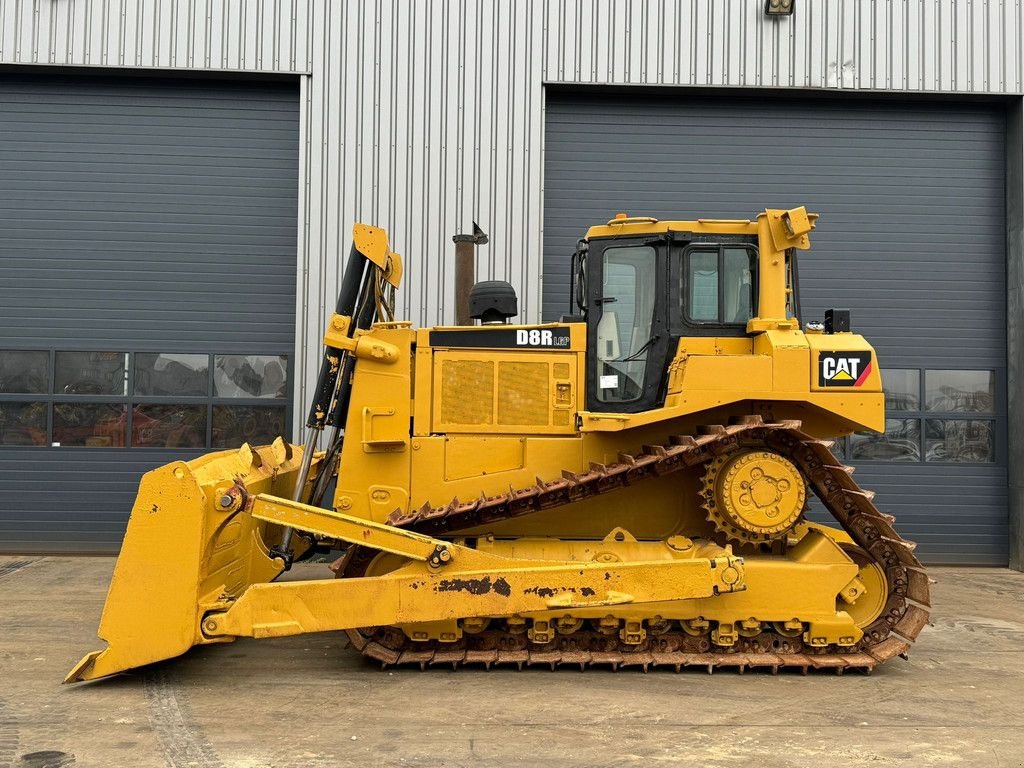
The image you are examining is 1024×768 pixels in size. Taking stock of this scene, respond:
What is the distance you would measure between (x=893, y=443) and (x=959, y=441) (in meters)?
0.94

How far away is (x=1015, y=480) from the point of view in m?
11.3

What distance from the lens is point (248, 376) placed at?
444 inches

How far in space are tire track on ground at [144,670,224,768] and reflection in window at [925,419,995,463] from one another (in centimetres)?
990

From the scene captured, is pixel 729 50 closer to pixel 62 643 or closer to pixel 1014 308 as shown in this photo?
pixel 1014 308

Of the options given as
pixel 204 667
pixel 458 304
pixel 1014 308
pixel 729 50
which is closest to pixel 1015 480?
pixel 1014 308

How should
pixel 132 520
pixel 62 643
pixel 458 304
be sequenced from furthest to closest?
pixel 458 304
pixel 62 643
pixel 132 520

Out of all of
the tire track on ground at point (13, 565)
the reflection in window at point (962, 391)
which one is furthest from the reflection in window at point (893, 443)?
the tire track on ground at point (13, 565)

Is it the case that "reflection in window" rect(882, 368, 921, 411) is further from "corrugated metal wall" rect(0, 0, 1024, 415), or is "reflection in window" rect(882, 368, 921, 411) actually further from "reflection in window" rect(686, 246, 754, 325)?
"reflection in window" rect(686, 246, 754, 325)

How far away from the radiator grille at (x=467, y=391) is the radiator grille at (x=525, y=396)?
10cm

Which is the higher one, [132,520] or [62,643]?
[132,520]

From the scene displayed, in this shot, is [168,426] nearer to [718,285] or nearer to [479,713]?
[479,713]

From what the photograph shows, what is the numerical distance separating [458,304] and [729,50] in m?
5.47

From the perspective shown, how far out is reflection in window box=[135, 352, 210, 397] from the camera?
11.2 metres

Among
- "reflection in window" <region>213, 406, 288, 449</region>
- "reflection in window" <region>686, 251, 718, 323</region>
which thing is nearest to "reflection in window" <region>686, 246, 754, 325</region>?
"reflection in window" <region>686, 251, 718, 323</region>
